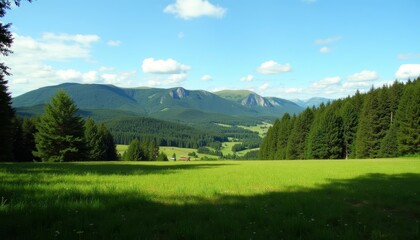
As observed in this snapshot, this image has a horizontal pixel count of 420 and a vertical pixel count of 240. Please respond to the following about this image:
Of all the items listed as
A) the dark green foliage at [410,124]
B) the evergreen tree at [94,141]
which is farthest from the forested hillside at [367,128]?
the evergreen tree at [94,141]

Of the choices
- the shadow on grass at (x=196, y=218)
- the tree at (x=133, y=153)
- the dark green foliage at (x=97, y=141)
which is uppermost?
the shadow on grass at (x=196, y=218)

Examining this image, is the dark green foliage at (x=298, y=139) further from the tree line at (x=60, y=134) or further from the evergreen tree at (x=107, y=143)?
the tree line at (x=60, y=134)

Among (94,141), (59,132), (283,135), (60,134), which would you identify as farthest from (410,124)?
(94,141)

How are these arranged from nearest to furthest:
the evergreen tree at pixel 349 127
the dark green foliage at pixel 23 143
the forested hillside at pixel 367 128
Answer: the forested hillside at pixel 367 128 → the dark green foliage at pixel 23 143 → the evergreen tree at pixel 349 127

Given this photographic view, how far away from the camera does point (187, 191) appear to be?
10.5 m

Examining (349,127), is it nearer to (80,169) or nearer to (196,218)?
(80,169)

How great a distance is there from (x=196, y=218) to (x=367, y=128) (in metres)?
70.7

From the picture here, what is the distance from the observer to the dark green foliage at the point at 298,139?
277ft

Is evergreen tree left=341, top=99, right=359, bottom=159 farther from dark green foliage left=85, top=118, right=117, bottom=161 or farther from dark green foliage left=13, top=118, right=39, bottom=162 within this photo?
dark green foliage left=13, top=118, right=39, bottom=162

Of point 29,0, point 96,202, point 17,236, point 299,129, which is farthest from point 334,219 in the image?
point 299,129

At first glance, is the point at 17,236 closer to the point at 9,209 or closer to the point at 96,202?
the point at 9,209

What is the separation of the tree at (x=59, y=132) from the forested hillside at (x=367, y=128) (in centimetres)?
5042

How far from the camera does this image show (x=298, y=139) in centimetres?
8506

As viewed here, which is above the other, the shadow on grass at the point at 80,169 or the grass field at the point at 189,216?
the grass field at the point at 189,216
